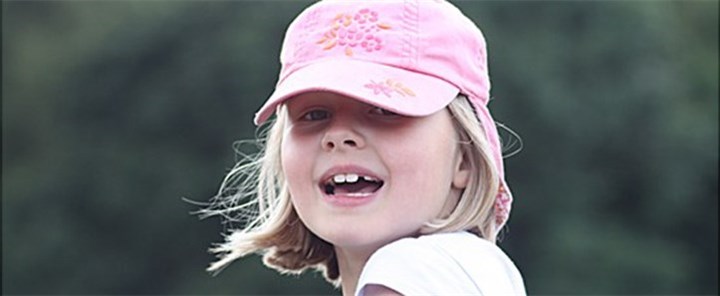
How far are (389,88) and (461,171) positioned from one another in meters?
0.15

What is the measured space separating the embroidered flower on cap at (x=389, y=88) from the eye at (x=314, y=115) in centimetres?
8

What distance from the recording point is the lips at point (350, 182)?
5.33 ft

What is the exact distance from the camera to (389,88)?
1622 millimetres

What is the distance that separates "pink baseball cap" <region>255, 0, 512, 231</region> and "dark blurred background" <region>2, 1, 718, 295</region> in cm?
812

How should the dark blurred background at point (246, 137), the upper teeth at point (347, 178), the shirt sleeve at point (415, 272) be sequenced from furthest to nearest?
1. the dark blurred background at point (246, 137)
2. the upper teeth at point (347, 178)
3. the shirt sleeve at point (415, 272)

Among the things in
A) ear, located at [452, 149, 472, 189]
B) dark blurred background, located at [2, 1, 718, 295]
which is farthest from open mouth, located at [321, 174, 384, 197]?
dark blurred background, located at [2, 1, 718, 295]

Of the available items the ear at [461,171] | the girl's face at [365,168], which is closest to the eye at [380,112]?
the girl's face at [365,168]

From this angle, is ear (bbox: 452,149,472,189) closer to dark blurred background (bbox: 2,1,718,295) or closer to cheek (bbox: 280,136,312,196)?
cheek (bbox: 280,136,312,196)

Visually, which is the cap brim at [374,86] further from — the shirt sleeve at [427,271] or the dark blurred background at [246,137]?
the dark blurred background at [246,137]

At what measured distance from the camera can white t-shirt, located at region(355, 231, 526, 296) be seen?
153 cm

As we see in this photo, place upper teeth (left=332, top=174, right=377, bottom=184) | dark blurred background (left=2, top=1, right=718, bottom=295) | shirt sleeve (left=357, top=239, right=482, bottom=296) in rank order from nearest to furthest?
shirt sleeve (left=357, top=239, right=482, bottom=296), upper teeth (left=332, top=174, right=377, bottom=184), dark blurred background (left=2, top=1, right=718, bottom=295)

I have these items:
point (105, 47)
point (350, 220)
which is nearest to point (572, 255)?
point (105, 47)

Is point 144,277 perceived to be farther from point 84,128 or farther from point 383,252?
point 383,252

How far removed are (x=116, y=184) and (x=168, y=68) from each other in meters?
1.00
